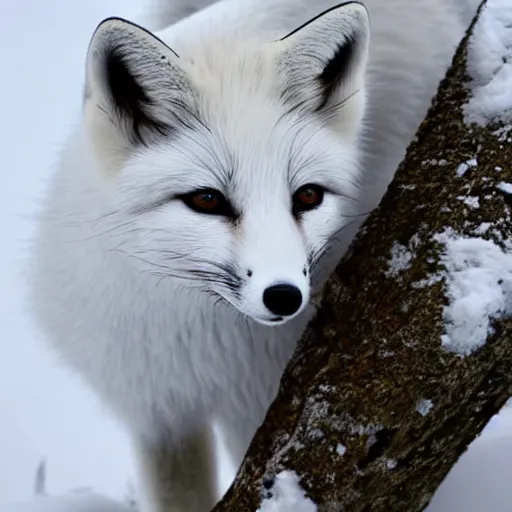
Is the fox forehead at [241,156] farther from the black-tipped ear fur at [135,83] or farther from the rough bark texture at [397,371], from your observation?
the rough bark texture at [397,371]

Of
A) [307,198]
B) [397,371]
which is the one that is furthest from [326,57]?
[397,371]

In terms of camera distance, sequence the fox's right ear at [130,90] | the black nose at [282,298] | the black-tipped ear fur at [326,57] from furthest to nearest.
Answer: the black-tipped ear fur at [326,57]
the fox's right ear at [130,90]
the black nose at [282,298]

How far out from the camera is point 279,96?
1809 mm

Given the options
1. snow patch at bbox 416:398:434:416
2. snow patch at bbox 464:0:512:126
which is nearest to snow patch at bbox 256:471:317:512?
snow patch at bbox 416:398:434:416

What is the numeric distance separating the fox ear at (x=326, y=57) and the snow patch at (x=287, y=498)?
78 centimetres

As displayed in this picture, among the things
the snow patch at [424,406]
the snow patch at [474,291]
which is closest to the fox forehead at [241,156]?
the snow patch at [474,291]

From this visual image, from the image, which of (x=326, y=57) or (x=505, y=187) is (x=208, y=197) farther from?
(x=505, y=187)

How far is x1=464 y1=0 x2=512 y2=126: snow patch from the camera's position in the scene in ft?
5.93

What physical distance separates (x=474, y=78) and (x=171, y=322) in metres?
0.89

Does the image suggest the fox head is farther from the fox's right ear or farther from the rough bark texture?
the rough bark texture

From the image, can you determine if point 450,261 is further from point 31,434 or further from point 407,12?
point 31,434

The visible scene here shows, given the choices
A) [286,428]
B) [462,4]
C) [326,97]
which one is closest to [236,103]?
[326,97]

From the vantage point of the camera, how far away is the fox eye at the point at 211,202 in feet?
5.61

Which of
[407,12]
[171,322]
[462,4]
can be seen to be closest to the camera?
[171,322]
